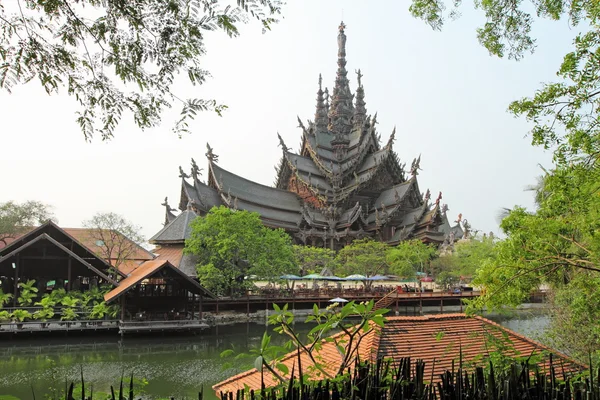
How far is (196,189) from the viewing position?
34219 mm

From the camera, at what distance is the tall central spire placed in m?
49.8

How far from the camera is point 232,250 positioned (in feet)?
73.7

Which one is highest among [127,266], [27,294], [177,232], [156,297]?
[177,232]

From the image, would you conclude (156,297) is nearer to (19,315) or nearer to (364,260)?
(19,315)

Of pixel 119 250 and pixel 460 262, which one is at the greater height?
pixel 119 250

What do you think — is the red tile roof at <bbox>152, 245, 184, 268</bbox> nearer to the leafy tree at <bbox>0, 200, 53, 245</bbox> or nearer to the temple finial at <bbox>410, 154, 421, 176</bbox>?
the leafy tree at <bbox>0, 200, 53, 245</bbox>

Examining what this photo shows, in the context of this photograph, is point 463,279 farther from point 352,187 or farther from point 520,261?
point 520,261

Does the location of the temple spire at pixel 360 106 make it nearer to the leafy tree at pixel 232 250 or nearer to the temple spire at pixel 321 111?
the temple spire at pixel 321 111

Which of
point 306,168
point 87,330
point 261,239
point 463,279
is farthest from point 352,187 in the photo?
point 87,330

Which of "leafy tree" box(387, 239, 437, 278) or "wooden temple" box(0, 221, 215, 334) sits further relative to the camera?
"leafy tree" box(387, 239, 437, 278)

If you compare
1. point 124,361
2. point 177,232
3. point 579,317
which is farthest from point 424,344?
point 177,232

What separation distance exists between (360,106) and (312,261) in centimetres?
2842

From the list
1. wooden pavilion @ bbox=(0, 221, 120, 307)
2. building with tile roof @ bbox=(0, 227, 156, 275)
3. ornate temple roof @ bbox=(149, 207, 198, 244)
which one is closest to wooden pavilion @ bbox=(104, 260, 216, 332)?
wooden pavilion @ bbox=(0, 221, 120, 307)

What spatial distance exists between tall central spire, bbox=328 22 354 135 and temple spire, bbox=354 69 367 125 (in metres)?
0.72
